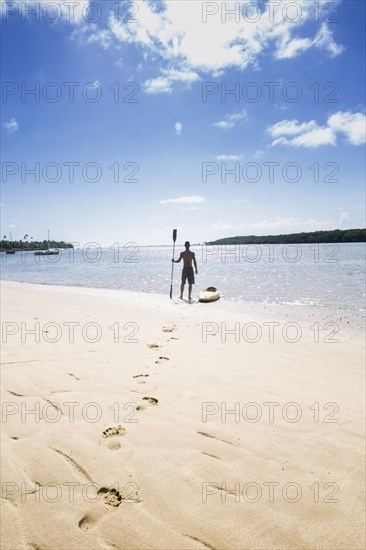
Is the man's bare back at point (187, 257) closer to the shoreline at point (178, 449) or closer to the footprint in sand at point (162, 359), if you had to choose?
the shoreline at point (178, 449)

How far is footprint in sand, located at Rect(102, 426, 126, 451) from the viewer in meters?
3.25

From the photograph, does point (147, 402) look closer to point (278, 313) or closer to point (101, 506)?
point (101, 506)

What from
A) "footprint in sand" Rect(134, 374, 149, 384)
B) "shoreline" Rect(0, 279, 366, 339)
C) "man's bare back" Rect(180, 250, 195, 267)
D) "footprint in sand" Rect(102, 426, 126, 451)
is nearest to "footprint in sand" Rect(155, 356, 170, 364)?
"footprint in sand" Rect(134, 374, 149, 384)

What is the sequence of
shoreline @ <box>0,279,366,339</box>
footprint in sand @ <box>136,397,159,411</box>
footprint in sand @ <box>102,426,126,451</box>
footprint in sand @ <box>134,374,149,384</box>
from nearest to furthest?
footprint in sand @ <box>102,426,126,451</box>, footprint in sand @ <box>136,397,159,411</box>, footprint in sand @ <box>134,374,149,384</box>, shoreline @ <box>0,279,366,339</box>

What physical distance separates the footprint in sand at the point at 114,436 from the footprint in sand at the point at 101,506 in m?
0.56

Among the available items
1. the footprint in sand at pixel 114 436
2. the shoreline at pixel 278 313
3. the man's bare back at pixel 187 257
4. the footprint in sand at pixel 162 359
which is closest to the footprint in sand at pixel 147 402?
the footprint in sand at pixel 114 436

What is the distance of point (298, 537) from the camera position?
7.68 ft

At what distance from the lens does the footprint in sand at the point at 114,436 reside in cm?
325

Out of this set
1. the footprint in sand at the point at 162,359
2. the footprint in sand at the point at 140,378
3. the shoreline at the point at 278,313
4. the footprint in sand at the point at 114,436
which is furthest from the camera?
the shoreline at the point at 278,313

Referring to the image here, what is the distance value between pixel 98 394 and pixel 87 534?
2.12m

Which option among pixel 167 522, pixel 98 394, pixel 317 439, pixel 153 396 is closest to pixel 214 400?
pixel 153 396

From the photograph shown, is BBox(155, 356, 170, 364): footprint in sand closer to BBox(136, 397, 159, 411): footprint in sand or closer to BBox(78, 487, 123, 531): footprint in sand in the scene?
BBox(136, 397, 159, 411): footprint in sand

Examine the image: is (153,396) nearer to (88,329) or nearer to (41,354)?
(41,354)

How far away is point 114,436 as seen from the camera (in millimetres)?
3438
